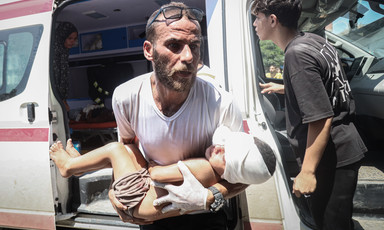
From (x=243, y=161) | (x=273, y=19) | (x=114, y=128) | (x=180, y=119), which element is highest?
(x=273, y=19)

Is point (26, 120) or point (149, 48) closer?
point (149, 48)

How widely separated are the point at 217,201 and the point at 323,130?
69 centimetres

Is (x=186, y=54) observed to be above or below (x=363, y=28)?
below

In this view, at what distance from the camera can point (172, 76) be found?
1.29 metres

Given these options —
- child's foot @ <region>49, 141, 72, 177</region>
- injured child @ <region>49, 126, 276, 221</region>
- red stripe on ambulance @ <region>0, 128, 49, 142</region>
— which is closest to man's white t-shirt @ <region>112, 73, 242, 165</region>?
injured child @ <region>49, 126, 276, 221</region>

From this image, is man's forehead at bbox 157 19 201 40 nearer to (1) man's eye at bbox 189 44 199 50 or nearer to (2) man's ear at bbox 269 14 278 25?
(1) man's eye at bbox 189 44 199 50

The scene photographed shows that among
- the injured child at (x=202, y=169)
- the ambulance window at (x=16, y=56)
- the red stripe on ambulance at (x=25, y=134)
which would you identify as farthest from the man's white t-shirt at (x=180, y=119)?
the ambulance window at (x=16, y=56)

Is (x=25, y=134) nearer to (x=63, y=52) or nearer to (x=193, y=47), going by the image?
(x=63, y=52)

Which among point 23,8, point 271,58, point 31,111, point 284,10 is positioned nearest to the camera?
point 284,10

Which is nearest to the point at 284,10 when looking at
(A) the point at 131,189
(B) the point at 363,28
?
(A) the point at 131,189

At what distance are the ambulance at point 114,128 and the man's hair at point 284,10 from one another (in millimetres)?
189

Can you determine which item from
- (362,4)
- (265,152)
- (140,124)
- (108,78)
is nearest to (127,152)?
(140,124)

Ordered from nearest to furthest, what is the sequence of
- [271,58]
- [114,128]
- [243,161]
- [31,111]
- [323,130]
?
[243,161] → [323,130] → [31,111] → [271,58] → [114,128]

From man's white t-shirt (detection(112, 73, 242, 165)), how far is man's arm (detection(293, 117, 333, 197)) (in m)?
0.41
